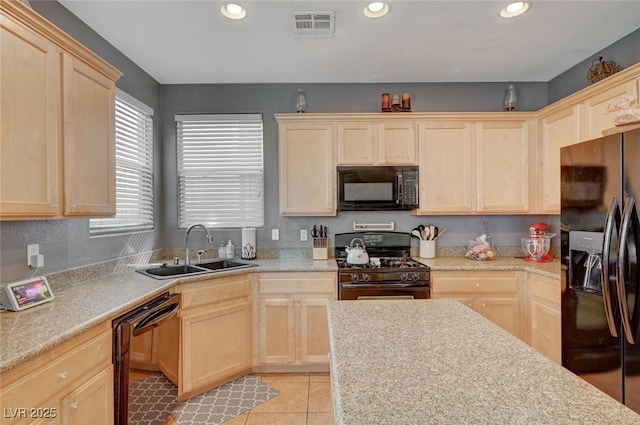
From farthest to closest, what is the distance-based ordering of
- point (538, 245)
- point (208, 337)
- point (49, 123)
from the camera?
1. point (538, 245)
2. point (208, 337)
3. point (49, 123)

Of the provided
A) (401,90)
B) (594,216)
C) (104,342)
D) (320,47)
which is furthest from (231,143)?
(594,216)

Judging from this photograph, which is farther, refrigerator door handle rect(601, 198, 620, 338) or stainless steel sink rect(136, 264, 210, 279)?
stainless steel sink rect(136, 264, 210, 279)

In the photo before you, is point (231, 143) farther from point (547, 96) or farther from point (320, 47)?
point (547, 96)

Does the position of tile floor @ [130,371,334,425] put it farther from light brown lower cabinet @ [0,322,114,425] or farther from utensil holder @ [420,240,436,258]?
utensil holder @ [420,240,436,258]

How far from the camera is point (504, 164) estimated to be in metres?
3.12

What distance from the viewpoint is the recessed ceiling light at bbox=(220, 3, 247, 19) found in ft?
6.98

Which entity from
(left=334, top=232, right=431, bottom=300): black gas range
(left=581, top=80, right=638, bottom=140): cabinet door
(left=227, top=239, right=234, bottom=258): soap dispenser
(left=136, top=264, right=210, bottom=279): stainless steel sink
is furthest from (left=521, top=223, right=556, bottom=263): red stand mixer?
(left=136, top=264, right=210, bottom=279): stainless steel sink

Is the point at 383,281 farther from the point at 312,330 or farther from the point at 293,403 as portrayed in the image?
the point at 293,403

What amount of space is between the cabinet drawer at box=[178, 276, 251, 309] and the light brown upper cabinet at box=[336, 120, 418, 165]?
4.62 feet

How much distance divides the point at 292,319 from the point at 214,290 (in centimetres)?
71

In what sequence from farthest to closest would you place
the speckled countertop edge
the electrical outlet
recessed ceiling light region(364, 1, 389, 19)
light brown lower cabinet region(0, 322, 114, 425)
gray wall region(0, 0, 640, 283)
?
gray wall region(0, 0, 640, 283)
recessed ceiling light region(364, 1, 389, 19)
the electrical outlet
the speckled countertop edge
light brown lower cabinet region(0, 322, 114, 425)

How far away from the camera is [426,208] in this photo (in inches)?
124

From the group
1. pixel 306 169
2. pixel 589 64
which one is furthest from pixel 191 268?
pixel 589 64

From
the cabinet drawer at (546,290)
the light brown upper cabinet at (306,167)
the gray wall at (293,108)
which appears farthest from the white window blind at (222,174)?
the cabinet drawer at (546,290)
